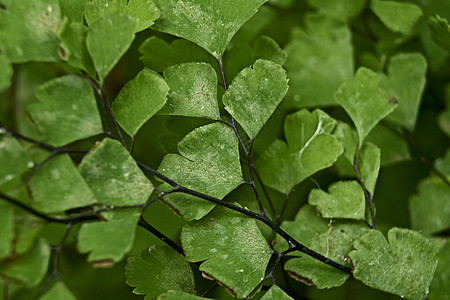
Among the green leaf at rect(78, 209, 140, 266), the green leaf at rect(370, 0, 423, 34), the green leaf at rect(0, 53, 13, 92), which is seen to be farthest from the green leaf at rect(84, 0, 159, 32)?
the green leaf at rect(370, 0, 423, 34)

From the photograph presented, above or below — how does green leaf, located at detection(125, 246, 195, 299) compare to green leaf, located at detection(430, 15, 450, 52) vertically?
below

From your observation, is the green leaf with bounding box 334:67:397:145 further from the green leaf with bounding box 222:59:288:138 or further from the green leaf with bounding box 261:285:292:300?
the green leaf with bounding box 261:285:292:300

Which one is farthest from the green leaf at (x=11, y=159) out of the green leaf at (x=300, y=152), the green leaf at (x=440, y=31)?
the green leaf at (x=440, y=31)

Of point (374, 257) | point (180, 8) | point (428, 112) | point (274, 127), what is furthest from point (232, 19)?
point (428, 112)

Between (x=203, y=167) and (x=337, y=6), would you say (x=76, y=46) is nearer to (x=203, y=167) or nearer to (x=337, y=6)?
(x=203, y=167)

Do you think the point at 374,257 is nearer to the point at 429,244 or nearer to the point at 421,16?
the point at 429,244

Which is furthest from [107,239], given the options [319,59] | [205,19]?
[319,59]
